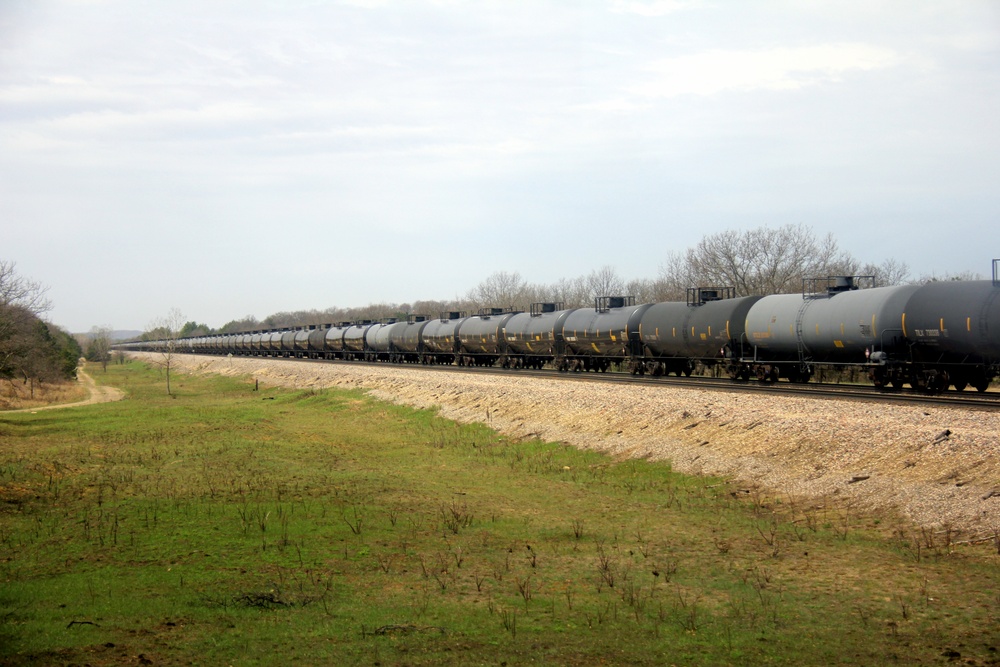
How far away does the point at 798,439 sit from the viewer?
19.4m

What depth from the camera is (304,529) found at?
15812mm

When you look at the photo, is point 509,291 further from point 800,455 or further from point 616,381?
point 800,455

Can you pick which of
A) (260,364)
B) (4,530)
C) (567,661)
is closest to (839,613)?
(567,661)

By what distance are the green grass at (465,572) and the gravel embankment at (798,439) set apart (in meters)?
0.86

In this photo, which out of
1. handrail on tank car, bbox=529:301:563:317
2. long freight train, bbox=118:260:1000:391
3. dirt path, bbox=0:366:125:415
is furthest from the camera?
dirt path, bbox=0:366:125:415

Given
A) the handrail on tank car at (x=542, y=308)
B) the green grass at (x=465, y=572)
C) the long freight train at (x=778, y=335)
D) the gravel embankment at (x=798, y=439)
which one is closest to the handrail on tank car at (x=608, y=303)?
the long freight train at (x=778, y=335)

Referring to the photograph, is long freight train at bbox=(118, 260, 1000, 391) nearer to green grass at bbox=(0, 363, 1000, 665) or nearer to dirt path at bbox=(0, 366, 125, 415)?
green grass at bbox=(0, 363, 1000, 665)

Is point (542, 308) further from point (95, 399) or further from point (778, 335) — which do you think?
point (95, 399)

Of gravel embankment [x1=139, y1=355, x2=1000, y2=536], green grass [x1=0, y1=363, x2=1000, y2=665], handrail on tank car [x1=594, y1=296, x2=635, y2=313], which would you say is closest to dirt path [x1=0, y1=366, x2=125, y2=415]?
gravel embankment [x1=139, y1=355, x2=1000, y2=536]

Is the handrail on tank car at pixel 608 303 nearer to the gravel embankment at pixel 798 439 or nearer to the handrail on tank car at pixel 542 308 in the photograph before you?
the handrail on tank car at pixel 542 308

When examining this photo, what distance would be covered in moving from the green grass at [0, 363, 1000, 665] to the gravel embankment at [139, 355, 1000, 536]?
0.86 metres

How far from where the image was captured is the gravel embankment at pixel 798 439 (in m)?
15.0

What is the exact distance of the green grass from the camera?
9.73 metres

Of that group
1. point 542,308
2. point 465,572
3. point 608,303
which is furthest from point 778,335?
point 542,308
